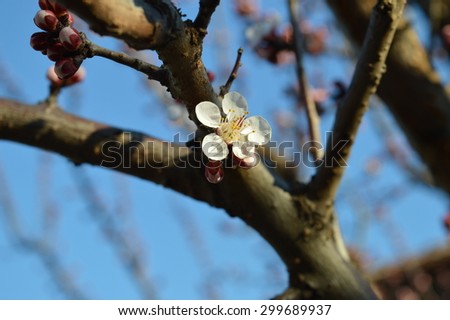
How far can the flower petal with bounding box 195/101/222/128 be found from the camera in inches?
41.2

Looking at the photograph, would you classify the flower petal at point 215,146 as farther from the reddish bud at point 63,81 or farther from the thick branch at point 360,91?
the reddish bud at point 63,81

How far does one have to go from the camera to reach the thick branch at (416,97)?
2125mm

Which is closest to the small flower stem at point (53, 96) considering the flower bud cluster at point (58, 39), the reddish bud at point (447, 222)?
the flower bud cluster at point (58, 39)

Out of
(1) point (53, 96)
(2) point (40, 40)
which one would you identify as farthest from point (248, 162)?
(1) point (53, 96)

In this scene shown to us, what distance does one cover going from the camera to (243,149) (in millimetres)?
1157

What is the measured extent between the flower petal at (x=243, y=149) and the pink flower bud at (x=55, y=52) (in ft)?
1.18

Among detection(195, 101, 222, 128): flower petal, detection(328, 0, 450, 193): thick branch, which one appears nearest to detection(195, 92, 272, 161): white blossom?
detection(195, 101, 222, 128): flower petal

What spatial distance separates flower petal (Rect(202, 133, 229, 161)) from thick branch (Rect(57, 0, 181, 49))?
0.23 meters

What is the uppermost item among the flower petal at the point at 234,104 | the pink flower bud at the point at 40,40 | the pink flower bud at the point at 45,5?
the pink flower bud at the point at 45,5

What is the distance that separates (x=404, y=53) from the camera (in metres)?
2.17

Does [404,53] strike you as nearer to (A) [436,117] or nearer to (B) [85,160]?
(A) [436,117]

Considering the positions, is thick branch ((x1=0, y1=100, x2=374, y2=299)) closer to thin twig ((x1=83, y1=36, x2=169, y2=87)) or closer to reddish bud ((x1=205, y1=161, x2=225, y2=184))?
reddish bud ((x1=205, y1=161, x2=225, y2=184))
